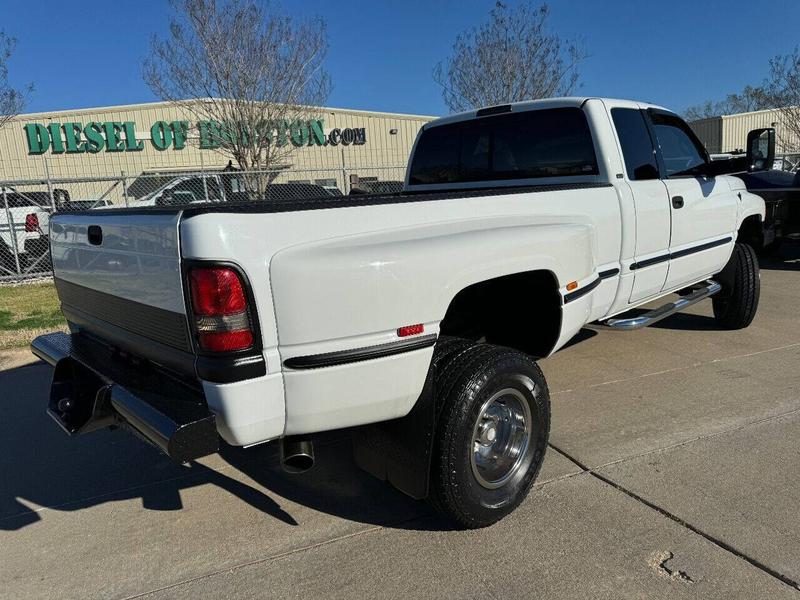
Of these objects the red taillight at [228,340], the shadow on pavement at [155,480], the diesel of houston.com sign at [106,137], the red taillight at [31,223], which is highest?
the diesel of houston.com sign at [106,137]

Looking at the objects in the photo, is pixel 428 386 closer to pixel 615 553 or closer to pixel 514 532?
pixel 514 532

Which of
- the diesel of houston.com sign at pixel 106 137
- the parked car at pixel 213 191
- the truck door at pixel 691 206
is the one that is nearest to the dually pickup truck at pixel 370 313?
the truck door at pixel 691 206

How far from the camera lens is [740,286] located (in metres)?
5.95

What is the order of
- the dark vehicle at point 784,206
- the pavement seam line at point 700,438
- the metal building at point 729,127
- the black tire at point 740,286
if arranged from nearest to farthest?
1. the pavement seam line at point 700,438
2. the black tire at point 740,286
3. the dark vehicle at point 784,206
4. the metal building at point 729,127

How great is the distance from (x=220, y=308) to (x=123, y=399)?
725mm

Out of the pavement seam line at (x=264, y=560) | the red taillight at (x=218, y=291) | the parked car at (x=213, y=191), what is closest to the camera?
the red taillight at (x=218, y=291)

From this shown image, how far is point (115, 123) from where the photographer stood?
2714 cm

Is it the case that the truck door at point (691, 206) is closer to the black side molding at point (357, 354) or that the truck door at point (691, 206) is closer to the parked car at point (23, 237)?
the black side molding at point (357, 354)

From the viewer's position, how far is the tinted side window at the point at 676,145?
4.75 metres

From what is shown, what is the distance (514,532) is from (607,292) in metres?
1.68

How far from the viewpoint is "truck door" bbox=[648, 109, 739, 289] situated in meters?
4.60

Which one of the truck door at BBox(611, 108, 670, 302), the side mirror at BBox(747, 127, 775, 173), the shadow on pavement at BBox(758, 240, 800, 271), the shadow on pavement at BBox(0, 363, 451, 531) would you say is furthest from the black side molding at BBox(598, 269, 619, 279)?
the shadow on pavement at BBox(758, 240, 800, 271)

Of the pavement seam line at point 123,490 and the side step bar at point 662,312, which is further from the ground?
the side step bar at point 662,312

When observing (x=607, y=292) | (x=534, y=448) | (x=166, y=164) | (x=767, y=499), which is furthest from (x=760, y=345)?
(x=166, y=164)
